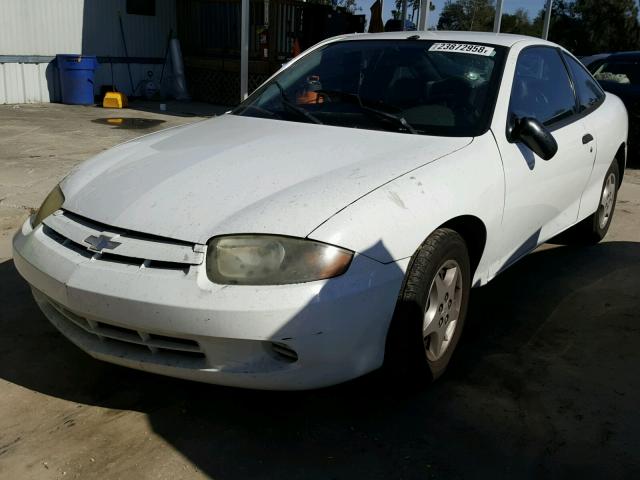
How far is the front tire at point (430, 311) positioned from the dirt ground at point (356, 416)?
0.15 meters

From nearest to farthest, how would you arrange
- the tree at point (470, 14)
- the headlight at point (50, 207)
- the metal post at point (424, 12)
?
the headlight at point (50, 207)
the metal post at point (424, 12)
the tree at point (470, 14)

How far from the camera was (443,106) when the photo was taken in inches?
130

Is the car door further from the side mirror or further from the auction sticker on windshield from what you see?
the auction sticker on windshield

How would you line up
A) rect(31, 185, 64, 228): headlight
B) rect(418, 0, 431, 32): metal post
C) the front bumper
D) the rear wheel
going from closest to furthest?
the front bumper, rect(31, 185, 64, 228): headlight, the rear wheel, rect(418, 0, 431, 32): metal post

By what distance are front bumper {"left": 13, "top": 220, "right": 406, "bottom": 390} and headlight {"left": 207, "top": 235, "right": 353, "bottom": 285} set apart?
32mm

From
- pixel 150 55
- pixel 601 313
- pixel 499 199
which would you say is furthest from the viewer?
pixel 150 55

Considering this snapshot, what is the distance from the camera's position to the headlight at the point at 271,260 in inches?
89.2

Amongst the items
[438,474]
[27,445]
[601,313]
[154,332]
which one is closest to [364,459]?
[438,474]

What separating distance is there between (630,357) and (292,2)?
1214 centimetres

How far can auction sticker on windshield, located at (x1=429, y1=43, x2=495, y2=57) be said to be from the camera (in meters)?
3.55

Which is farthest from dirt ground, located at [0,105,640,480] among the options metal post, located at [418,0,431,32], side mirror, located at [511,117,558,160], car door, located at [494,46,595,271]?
metal post, located at [418,0,431,32]

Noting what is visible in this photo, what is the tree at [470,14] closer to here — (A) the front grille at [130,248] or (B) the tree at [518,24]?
(B) the tree at [518,24]

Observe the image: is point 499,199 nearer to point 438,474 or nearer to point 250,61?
point 438,474

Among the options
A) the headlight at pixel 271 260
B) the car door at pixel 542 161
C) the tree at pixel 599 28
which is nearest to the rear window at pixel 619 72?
the car door at pixel 542 161
